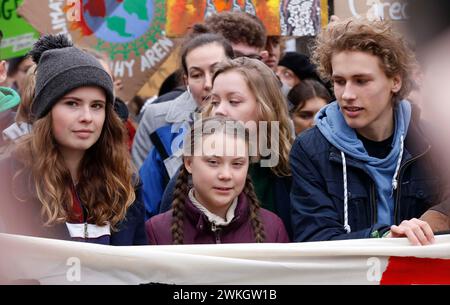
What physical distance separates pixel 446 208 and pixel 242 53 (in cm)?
197

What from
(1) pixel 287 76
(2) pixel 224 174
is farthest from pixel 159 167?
(1) pixel 287 76

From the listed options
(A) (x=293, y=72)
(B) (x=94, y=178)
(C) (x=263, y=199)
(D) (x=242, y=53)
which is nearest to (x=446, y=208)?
(C) (x=263, y=199)

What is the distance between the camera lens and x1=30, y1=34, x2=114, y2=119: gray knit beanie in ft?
11.5

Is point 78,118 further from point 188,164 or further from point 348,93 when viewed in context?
point 348,93

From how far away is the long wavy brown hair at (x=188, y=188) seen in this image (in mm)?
3666

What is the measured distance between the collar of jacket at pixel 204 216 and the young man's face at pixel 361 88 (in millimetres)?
605

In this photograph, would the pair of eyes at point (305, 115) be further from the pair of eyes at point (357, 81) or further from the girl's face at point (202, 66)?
the pair of eyes at point (357, 81)

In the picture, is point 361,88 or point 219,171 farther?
point 361,88

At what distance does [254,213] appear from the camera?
3730 mm

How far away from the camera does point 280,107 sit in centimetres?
431

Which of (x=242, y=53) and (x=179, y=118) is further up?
(x=242, y=53)

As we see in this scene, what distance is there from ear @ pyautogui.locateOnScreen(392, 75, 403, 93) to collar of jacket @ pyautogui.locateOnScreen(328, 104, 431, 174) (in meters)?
0.16

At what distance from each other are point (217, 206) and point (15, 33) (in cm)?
298

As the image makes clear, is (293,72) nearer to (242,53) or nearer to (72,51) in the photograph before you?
(242,53)
